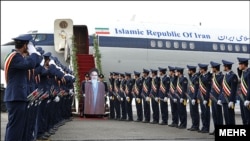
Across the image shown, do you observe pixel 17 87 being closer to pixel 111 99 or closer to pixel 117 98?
pixel 117 98

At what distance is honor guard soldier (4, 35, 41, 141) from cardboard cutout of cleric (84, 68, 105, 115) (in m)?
9.74

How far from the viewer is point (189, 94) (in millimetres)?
12016

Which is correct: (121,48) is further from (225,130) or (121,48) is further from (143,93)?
(225,130)

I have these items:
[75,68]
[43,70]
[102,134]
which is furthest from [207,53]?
[43,70]

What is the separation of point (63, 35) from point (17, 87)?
12.6 metres

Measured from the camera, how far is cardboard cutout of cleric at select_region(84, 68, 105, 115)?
53.5ft

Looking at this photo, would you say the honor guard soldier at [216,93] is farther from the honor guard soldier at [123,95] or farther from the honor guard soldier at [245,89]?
the honor guard soldier at [123,95]

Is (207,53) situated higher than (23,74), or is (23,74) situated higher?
(207,53)

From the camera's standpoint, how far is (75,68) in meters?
17.6

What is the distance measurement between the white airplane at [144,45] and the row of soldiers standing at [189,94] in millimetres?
2244

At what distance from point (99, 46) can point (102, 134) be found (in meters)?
8.63

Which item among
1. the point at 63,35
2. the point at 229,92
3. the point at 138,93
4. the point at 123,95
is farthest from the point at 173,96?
the point at 63,35

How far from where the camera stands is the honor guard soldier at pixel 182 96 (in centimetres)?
1256

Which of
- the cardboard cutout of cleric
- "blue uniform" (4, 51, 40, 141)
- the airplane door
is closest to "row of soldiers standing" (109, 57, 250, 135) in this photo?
the cardboard cutout of cleric
